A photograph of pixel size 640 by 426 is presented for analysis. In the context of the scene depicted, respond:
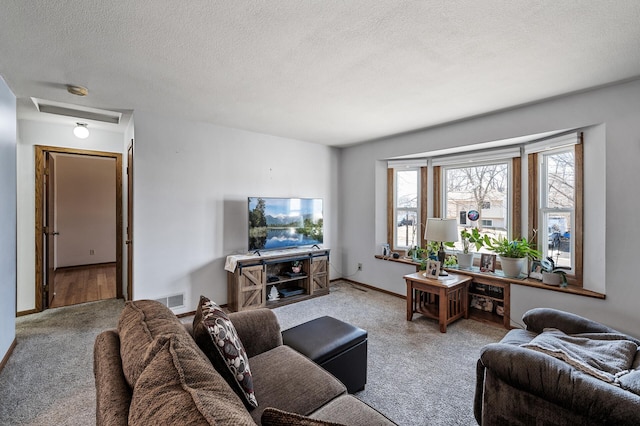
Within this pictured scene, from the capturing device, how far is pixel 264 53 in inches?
80.1

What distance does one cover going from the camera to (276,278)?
13.6ft

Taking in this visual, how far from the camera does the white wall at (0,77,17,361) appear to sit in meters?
2.37

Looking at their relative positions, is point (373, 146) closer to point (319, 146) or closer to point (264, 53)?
point (319, 146)

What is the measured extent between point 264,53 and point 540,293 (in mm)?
3470

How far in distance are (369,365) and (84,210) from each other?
6.78m

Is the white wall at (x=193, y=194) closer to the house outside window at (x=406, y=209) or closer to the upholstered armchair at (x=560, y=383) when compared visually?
the house outside window at (x=406, y=209)

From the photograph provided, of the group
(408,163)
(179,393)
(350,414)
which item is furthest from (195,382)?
(408,163)

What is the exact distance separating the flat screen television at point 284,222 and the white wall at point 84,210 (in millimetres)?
4137

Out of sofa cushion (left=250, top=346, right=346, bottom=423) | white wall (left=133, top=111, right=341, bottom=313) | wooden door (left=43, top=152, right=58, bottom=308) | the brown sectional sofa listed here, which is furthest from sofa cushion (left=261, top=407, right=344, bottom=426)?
wooden door (left=43, top=152, right=58, bottom=308)

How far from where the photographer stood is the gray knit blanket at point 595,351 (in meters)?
1.49

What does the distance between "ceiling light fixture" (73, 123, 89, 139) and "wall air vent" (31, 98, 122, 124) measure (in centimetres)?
26

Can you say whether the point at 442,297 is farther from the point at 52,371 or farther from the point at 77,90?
the point at 77,90

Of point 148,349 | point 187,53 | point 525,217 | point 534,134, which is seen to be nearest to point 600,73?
point 534,134

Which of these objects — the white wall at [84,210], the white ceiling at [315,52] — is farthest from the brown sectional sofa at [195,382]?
the white wall at [84,210]
